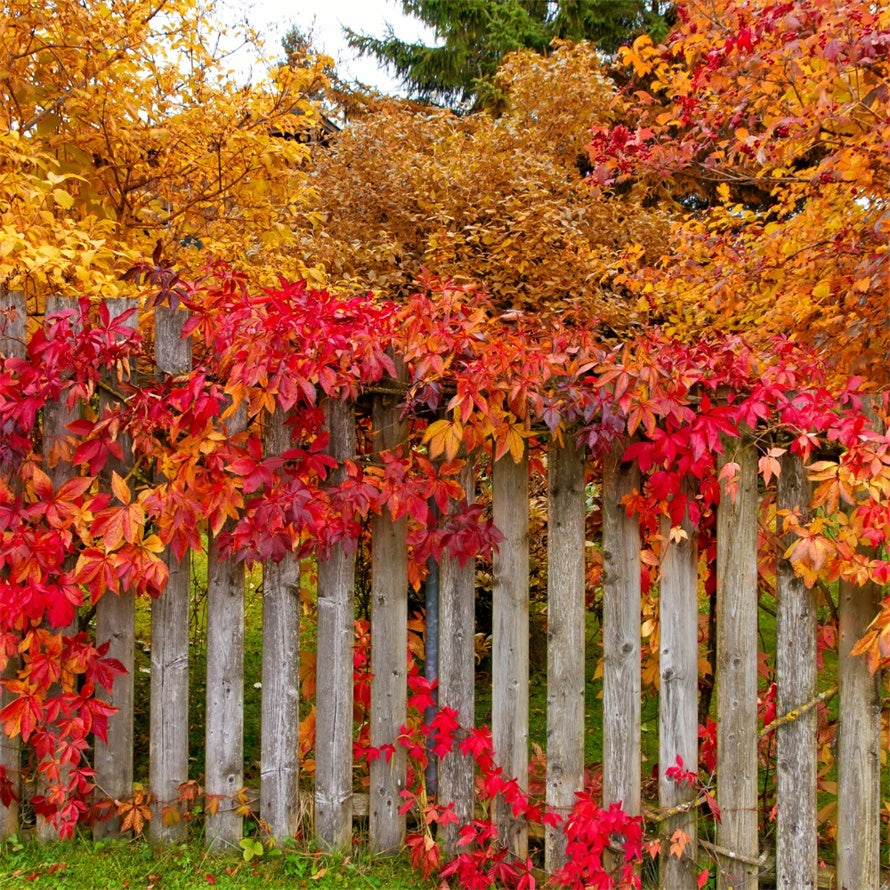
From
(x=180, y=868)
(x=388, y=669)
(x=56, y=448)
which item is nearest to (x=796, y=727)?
(x=388, y=669)

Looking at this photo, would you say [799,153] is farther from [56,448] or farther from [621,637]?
[56,448]

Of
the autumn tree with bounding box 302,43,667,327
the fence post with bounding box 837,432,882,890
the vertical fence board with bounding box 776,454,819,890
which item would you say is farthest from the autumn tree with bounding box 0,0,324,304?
the fence post with bounding box 837,432,882,890

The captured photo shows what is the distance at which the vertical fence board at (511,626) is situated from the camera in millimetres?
2617

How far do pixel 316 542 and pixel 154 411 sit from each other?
24.8 inches

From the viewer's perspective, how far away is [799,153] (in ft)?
11.2

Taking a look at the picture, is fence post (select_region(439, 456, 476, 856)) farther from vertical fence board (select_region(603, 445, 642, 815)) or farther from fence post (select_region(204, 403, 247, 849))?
fence post (select_region(204, 403, 247, 849))

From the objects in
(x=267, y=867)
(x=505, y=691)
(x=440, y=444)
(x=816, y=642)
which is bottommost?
(x=267, y=867)

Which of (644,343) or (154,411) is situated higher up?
(644,343)

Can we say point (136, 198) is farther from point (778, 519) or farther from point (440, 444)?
point (778, 519)

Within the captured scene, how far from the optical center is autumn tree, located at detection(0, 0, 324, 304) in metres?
3.22

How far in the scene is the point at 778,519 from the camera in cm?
256

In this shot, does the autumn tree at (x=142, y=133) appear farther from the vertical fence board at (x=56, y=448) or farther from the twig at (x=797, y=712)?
the twig at (x=797, y=712)

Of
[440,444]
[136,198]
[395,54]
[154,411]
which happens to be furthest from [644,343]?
[395,54]

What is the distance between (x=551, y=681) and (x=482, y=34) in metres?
14.2
